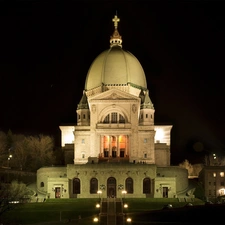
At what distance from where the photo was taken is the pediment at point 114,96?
13400cm

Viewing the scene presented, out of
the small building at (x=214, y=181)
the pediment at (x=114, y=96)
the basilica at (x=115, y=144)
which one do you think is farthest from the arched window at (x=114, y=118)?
the small building at (x=214, y=181)

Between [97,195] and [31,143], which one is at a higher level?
[31,143]

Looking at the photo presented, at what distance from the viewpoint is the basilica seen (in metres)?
119

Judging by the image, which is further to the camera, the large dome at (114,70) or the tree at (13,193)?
the large dome at (114,70)

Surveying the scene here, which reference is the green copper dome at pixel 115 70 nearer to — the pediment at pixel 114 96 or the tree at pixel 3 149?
the pediment at pixel 114 96

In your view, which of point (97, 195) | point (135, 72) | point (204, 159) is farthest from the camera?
point (204, 159)

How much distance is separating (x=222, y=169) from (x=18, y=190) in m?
42.0

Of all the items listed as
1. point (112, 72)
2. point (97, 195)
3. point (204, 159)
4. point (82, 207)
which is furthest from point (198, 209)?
point (204, 159)

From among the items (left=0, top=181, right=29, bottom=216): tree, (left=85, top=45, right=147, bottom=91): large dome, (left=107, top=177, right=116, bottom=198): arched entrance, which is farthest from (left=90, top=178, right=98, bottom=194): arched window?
(left=85, top=45, right=147, bottom=91): large dome

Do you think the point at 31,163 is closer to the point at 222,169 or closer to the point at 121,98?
the point at 121,98

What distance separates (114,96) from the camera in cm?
13400

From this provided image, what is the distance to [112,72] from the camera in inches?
5571

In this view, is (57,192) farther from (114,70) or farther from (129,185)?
(114,70)

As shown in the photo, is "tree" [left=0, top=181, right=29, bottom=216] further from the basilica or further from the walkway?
the walkway
